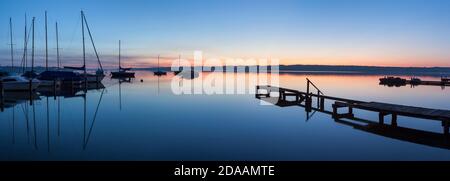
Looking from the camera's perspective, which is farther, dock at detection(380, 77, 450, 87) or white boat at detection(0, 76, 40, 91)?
dock at detection(380, 77, 450, 87)

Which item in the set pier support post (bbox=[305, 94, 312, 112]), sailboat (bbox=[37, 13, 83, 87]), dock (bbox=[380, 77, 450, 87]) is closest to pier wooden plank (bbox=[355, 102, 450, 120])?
pier support post (bbox=[305, 94, 312, 112])

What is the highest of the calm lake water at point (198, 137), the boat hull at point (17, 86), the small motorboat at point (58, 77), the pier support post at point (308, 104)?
the small motorboat at point (58, 77)

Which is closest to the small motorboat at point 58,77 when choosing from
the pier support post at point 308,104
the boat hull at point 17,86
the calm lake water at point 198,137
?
the boat hull at point 17,86

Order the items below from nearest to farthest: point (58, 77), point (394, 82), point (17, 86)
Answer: point (17, 86)
point (58, 77)
point (394, 82)

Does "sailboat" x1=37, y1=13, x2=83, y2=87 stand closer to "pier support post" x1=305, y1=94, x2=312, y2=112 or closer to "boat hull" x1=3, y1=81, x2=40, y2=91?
"boat hull" x1=3, y1=81, x2=40, y2=91

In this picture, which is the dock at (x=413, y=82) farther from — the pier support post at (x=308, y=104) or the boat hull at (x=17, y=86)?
the boat hull at (x=17, y=86)

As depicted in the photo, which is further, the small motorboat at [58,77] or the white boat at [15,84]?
the small motorboat at [58,77]

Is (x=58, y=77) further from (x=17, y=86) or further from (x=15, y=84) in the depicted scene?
(x=15, y=84)

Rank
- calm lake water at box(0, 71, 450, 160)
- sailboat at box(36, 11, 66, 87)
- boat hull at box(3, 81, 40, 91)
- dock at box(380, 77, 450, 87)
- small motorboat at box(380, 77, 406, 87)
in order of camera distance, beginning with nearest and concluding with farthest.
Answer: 1. calm lake water at box(0, 71, 450, 160)
2. boat hull at box(3, 81, 40, 91)
3. sailboat at box(36, 11, 66, 87)
4. dock at box(380, 77, 450, 87)
5. small motorboat at box(380, 77, 406, 87)

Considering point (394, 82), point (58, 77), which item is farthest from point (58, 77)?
point (394, 82)

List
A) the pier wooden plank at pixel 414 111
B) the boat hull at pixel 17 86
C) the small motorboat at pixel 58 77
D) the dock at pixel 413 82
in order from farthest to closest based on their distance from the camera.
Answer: the dock at pixel 413 82 → the small motorboat at pixel 58 77 → the boat hull at pixel 17 86 → the pier wooden plank at pixel 414 111
